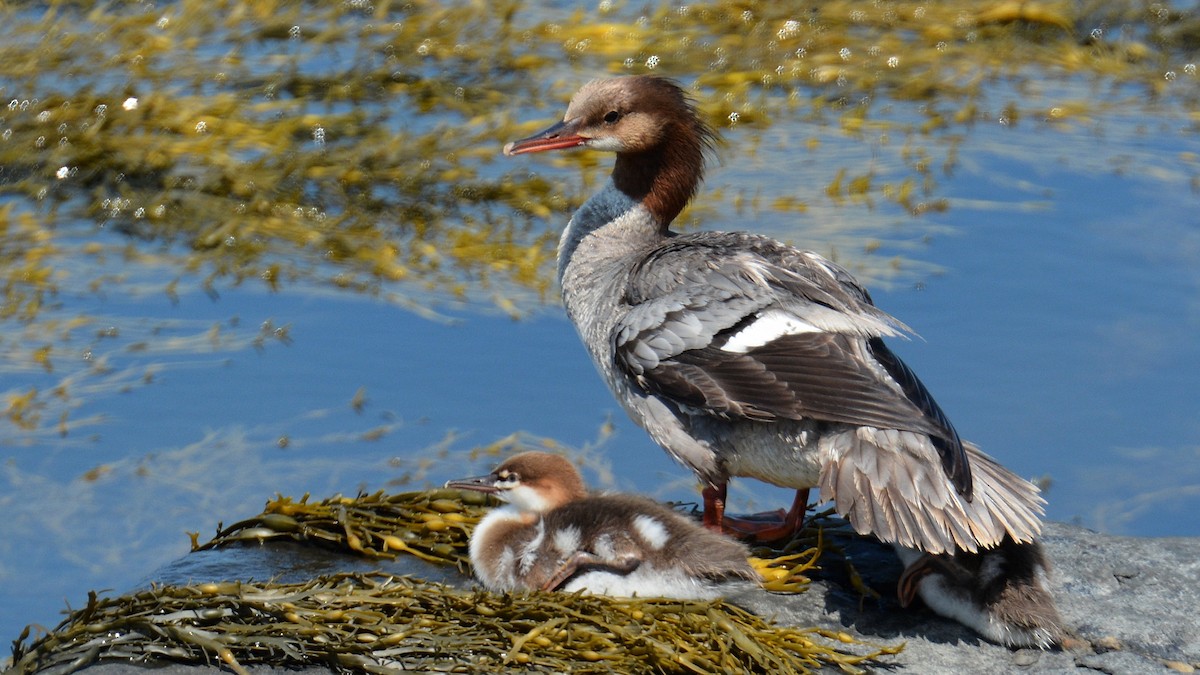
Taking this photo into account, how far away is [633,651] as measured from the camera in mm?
3779

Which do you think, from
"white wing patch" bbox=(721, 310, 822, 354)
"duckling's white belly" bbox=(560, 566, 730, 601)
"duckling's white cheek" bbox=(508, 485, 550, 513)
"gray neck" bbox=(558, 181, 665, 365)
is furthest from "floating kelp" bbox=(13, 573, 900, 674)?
"gray neck" bbox=(558, 181, 665, 365)

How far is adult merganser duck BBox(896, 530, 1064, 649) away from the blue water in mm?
2044

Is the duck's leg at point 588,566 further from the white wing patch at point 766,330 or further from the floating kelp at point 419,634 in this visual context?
the white wing patch at point 766,330

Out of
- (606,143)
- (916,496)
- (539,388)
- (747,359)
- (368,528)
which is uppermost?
(606,143)

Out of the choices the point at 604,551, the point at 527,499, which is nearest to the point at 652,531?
the point at 604,551

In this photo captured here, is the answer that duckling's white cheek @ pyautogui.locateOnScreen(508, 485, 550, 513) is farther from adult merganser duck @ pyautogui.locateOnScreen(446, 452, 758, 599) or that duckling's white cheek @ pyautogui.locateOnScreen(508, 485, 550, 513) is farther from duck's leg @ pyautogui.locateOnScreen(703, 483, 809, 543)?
duck's leg @ pyautogui.locateOnScreen(703, 483, 809, 543)

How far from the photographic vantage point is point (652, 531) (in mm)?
4188

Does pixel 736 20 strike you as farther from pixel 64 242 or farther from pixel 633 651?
pixel 633 651

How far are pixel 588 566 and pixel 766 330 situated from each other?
36.1 inches

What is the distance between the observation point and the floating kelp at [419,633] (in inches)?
144

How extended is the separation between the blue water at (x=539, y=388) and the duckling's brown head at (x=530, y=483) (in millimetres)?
1636

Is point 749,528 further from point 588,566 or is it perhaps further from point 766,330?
point 588,566

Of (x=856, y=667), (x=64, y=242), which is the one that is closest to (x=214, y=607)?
(x=856, y=667)

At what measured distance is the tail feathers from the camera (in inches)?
157
